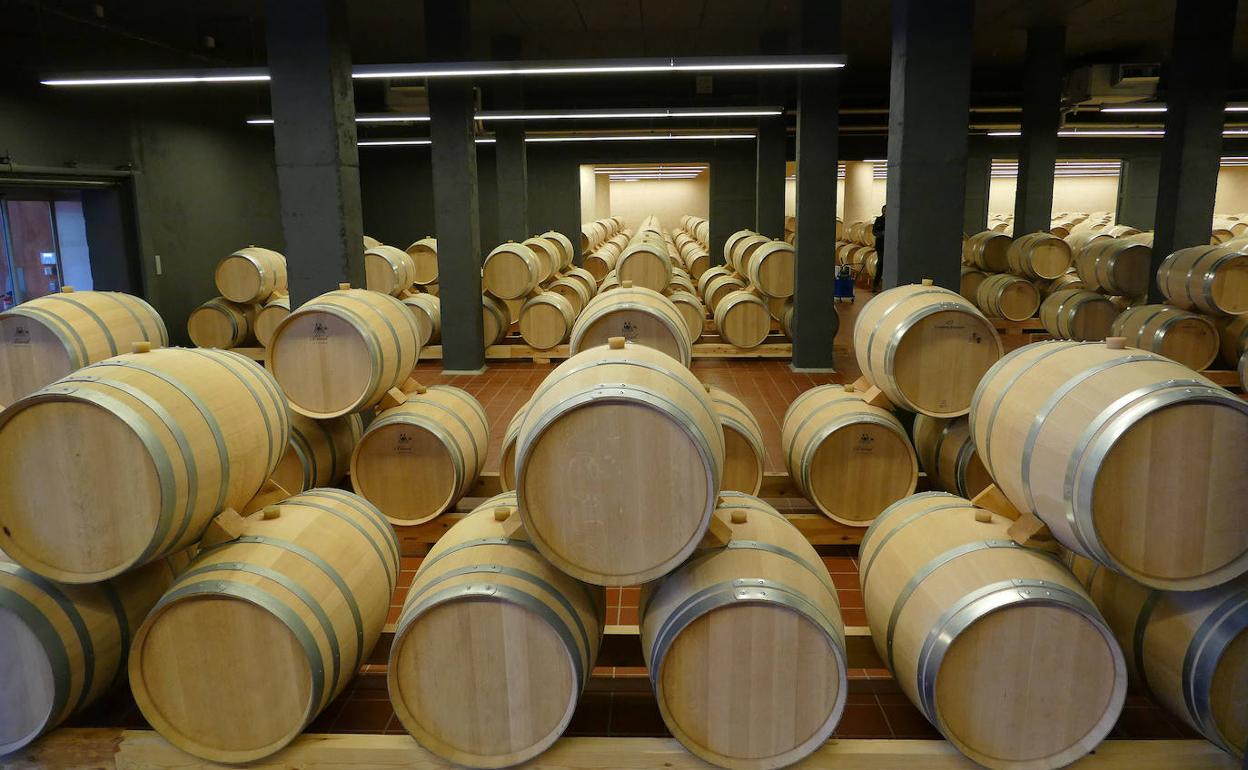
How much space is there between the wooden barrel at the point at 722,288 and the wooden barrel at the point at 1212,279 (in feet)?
17.8

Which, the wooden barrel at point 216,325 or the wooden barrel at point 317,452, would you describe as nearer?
the wooden barrel at point 317,452

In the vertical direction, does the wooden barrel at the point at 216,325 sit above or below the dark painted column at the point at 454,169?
below

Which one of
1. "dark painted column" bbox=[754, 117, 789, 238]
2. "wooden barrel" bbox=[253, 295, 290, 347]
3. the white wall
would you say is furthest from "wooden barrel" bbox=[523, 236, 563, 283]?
the white wall

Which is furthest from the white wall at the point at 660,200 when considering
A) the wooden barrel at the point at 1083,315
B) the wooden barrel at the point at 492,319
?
the wooden barrel at the point at 1083,315

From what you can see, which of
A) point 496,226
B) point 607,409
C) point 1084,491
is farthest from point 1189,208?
point 496,226

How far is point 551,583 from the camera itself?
310 cm

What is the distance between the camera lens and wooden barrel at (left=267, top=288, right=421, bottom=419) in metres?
5.37

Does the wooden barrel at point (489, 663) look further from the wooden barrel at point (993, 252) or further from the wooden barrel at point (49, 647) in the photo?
the wooden barrel at point (993, 252)

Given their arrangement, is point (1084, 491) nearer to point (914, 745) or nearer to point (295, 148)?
point (914, 745)

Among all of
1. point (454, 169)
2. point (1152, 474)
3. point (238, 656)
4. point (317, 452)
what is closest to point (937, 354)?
point (1152, 474)

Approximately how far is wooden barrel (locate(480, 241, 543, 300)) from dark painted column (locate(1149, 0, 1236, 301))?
25.0 ft

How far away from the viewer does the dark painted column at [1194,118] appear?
991cm

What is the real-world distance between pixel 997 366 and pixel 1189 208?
27.2 feet

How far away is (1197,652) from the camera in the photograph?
296cm
